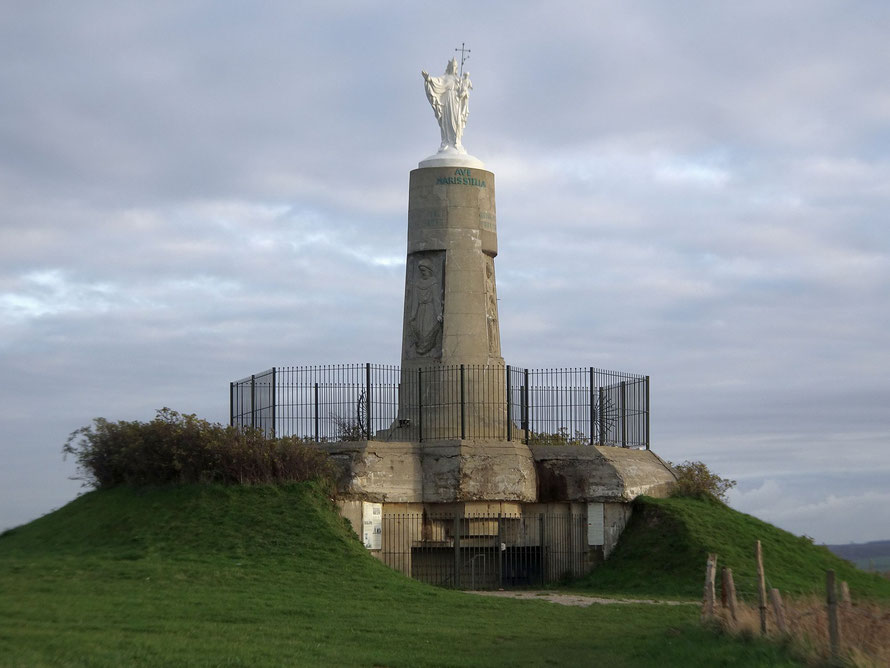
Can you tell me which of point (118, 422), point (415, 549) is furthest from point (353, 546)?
point (118, 422)

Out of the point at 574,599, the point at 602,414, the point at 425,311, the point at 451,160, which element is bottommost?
the point at 574,599

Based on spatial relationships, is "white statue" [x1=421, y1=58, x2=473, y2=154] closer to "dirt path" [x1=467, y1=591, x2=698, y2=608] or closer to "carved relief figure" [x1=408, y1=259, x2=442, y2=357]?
"carved relief figure" [x1=408, y1=259, x2=442, y2=357]

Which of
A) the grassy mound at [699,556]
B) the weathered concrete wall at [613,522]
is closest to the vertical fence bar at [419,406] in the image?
the weathered concrete wall at [613,522]

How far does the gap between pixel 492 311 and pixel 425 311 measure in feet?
5.53

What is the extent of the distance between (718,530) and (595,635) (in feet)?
31.9

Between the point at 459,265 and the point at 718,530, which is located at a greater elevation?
the point at 459,265

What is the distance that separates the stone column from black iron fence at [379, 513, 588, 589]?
2197mm

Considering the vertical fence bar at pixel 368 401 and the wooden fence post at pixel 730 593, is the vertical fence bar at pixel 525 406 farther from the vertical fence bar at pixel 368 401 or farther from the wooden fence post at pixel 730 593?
the wooden fence post at pixel 730 593

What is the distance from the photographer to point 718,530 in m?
26.6

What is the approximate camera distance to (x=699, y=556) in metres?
25.3

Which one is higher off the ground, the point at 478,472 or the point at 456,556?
the point at 478,472

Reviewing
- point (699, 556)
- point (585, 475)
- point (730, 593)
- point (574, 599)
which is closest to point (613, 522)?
point (585, 475)

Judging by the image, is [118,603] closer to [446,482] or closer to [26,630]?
[26,630]

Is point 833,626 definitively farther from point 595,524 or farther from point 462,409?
point 462,409
